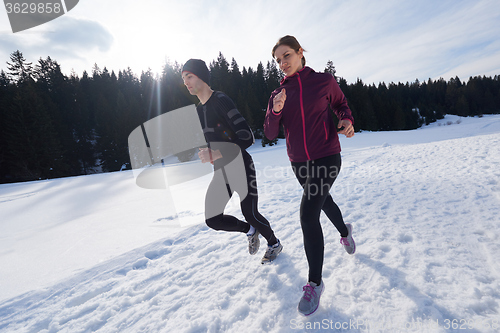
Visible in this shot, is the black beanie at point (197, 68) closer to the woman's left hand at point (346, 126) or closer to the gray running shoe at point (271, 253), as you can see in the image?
the woman's left hand at point (346, 126)

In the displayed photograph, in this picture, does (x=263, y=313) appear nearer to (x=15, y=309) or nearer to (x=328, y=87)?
(x=328, y=87)

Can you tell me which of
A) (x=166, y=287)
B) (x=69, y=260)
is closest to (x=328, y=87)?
(x=166, y=287)

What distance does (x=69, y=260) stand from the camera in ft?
11.3

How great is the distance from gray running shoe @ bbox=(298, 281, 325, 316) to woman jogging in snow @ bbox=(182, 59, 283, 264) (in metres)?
0.86

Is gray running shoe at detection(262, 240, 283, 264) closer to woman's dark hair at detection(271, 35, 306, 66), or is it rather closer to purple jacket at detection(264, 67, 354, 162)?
purple jacket at detection(264, 67, 354, 162)

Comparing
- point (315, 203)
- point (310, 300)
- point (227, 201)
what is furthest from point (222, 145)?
point (310, 300)

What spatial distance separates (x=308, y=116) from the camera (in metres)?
2.06

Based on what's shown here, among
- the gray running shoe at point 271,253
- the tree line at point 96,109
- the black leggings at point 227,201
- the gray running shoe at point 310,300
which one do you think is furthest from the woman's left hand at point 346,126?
the tree line at point 96,109

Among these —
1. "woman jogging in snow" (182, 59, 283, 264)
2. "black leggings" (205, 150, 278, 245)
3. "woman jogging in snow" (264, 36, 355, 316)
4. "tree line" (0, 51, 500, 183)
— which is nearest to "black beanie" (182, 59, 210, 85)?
"woman jogging in snow" (182, 59, 283, 264)

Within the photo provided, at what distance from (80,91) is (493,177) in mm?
60526

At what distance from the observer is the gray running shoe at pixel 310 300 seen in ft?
5.87

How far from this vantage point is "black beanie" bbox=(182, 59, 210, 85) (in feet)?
8.37

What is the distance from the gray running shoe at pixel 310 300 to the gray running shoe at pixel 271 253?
0.84 m

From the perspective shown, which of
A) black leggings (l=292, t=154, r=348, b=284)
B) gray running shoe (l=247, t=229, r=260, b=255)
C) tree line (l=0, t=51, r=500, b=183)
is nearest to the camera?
black leggings (l=292, t=154, r=348, b=284)
